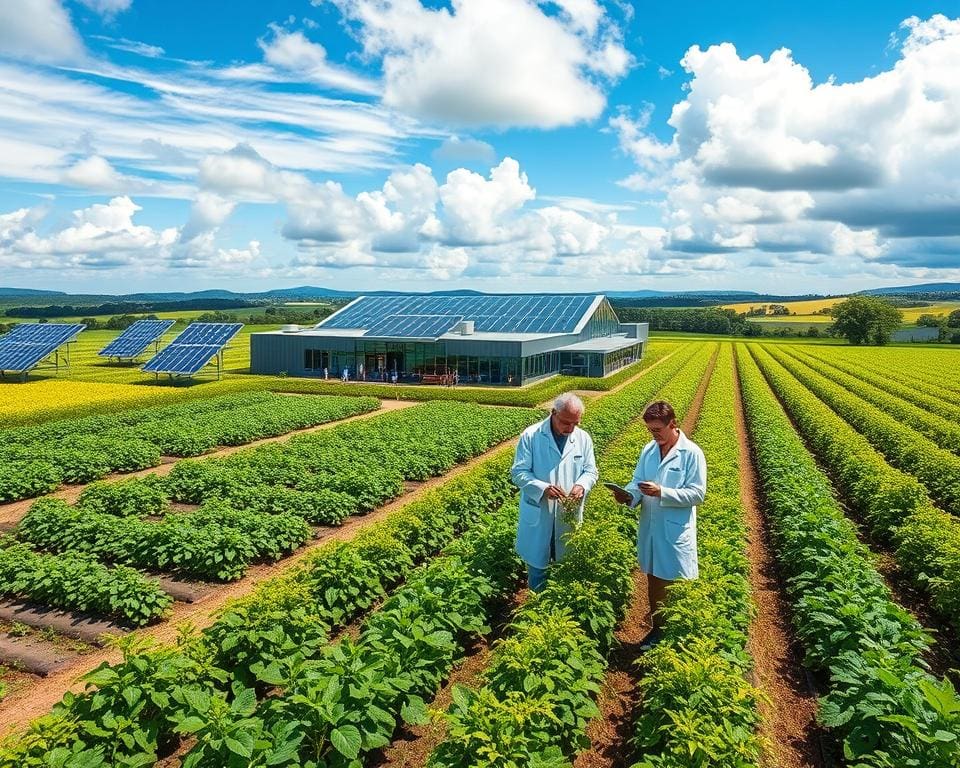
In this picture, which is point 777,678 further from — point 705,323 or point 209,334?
point 705,323

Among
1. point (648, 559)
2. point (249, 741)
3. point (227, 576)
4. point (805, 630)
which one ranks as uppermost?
point (648, 559)

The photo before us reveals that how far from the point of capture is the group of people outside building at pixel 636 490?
A: 657 cm

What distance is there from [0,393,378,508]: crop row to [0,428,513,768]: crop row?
38.3ft

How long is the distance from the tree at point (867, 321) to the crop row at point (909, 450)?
8669cm

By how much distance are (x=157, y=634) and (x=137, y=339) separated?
49244 mm

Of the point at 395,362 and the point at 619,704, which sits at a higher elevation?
the point at 395,362

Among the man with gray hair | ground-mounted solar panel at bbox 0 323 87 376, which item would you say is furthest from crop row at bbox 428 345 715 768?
ground-mounted solar panel at bbox 0 323 87 376

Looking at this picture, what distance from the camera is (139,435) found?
2145cm

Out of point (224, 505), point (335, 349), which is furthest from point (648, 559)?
point (335, 349)

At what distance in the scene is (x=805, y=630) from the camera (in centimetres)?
721

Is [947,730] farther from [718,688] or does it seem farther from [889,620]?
[889,620]

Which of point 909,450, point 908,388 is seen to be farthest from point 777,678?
point 908,388

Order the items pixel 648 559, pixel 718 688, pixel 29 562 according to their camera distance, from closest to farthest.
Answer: pixel 718 688 → pixel 648 559 → pixel 29 562

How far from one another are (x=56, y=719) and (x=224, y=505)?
25.9ft
